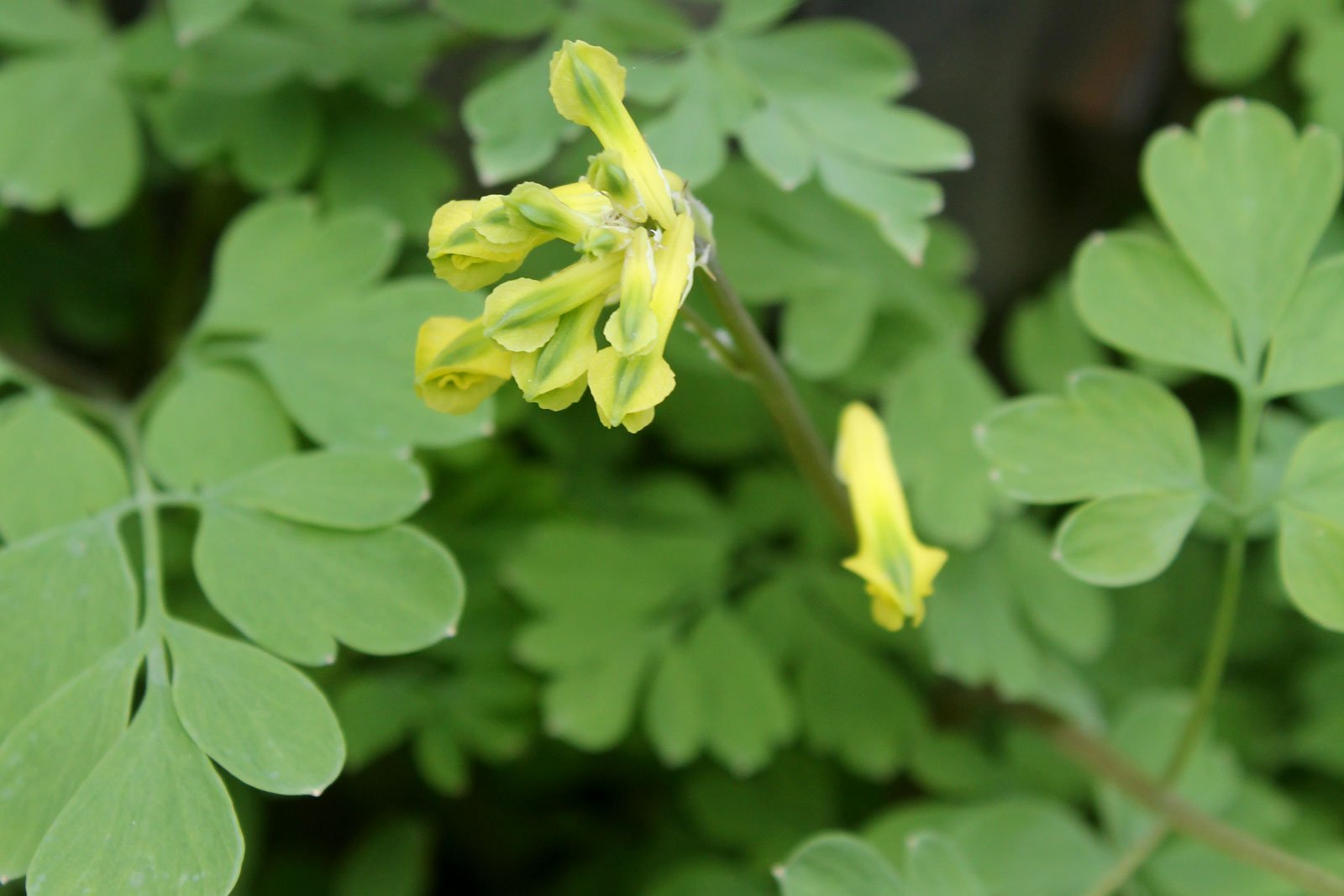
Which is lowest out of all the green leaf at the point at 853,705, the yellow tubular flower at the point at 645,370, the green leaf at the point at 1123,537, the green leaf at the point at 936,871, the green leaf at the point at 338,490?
the green leaf at the point at 853,705

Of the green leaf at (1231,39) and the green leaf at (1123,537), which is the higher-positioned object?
the green leaf at (1231,39)

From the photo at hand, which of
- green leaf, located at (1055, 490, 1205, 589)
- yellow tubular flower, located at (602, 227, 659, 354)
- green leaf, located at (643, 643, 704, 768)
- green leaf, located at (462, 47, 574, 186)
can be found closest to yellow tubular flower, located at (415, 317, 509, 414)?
yellow tubular flower, located at (602, 227, 659, 354)

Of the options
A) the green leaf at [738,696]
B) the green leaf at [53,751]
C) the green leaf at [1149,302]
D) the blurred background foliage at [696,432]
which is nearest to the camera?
the green leaf at [53,751]

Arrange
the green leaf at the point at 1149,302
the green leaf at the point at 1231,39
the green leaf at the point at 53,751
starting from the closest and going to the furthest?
the green leaf at the point at 53,751
the green leaf at the point at 1149,302
the green leaf at the point at 1231,39

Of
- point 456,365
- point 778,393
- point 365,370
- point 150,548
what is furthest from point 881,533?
point 150,548

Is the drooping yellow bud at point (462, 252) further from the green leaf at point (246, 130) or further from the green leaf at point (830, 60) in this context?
the green leaf at point (246, 130)

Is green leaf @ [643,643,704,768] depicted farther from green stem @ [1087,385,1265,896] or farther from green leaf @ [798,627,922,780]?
green stem @ [1087,385,1265,896]

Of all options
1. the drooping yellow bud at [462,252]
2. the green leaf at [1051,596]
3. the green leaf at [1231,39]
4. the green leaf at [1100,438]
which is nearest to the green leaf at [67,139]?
the drooping yellow bud at [462,252]

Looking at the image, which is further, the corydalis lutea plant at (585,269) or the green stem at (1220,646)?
the green stem at (1220,646)
